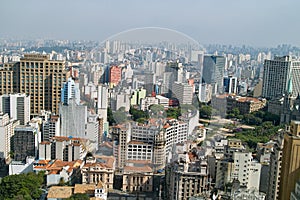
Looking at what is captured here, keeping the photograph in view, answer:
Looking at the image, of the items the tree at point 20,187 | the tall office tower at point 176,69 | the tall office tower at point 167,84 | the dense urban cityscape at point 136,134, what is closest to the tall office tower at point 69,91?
the dense urban cityscape at point 136,134

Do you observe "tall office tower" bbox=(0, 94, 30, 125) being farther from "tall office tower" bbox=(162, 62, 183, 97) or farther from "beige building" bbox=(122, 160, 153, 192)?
"beige building" bbox=(122, 160, 153, 192)

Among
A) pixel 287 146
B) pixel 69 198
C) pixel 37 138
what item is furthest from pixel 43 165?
pixel 287 146

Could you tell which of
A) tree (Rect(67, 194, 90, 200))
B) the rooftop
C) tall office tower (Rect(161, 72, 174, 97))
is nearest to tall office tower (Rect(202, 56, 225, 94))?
tall office tower (Rect(161, 72, 174, 97))

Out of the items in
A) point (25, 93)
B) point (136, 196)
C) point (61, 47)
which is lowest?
point (136, 196)

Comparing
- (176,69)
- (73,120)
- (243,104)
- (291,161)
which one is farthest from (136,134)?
(243,104)

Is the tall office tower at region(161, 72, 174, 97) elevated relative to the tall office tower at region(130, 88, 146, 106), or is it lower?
elevated

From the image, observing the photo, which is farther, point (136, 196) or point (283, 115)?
point (283, 115)

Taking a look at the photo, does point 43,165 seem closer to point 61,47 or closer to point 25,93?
point 25,93
